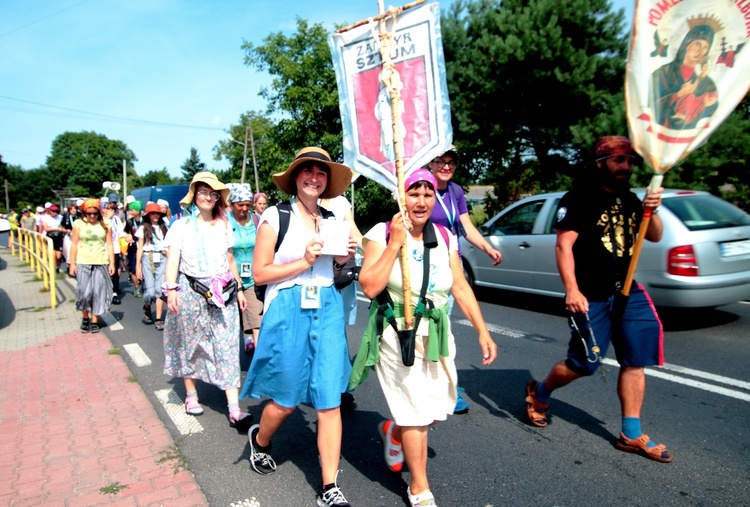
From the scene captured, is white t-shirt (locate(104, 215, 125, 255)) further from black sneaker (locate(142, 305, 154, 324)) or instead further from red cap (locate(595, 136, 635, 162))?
red cap (locate(595, 136, 635, 162))

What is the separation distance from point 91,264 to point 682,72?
7.21m

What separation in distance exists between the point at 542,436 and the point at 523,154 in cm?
1751

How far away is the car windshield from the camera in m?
6.29

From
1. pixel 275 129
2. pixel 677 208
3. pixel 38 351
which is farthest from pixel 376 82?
pixel 275 129

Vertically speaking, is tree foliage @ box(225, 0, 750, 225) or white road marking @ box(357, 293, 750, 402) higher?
tree foliage @ box(225, 0, 750, 225)

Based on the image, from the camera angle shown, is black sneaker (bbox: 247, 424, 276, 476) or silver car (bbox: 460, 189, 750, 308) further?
silver car (bbox: 460, 189, 750, 308)

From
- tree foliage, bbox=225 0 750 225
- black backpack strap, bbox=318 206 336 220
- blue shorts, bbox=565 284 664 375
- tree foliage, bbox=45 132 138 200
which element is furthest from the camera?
tree foliage, bbox=45 132 138 200

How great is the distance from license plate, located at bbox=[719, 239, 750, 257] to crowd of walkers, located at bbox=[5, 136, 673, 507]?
10.8ft

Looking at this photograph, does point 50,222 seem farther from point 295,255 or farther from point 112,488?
point 295,255

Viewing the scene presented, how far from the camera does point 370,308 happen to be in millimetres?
2965

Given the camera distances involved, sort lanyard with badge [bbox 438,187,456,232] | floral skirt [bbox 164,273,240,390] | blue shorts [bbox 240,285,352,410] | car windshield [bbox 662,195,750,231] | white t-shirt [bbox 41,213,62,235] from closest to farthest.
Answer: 1. blue shorts [bbox 240,285,352,410]
2. lanyard with badge [bbox 438,187,456,232]
3. floral skirt [bbox 164,273,240,390]
4. car windshield [bbox 662,195,750,231]
5. white t-shirt [bbox 41,213,62,235]

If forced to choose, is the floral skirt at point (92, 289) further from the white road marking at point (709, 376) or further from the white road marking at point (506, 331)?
the white road marking at point (709, 376)

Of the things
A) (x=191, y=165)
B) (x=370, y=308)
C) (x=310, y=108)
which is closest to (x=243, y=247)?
(x=370, y=308)

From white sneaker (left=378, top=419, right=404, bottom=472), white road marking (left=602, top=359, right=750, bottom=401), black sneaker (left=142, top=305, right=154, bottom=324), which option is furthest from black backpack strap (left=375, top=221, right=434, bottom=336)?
black sneaker (left=142, top=305, right=154, bottom=324)
